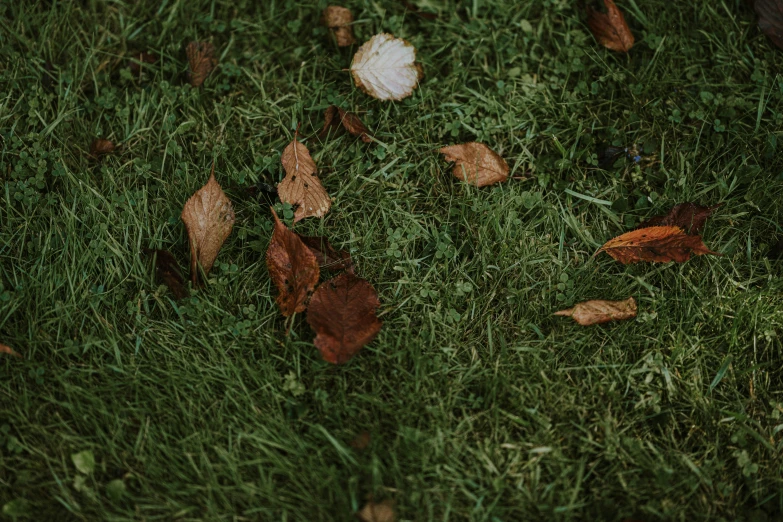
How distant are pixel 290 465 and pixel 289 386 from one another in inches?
9.6

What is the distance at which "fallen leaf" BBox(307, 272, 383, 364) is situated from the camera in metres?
2.09

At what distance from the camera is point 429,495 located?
1.93 metres

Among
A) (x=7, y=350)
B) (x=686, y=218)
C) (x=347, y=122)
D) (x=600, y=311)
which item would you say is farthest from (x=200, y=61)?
(x=686, y=218)

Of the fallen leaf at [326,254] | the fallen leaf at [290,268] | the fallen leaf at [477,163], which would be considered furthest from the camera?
the fallen leaf at [477,163]

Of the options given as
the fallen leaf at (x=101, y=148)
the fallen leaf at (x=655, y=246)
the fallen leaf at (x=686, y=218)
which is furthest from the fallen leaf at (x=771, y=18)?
the fallen leaf at (x=101, y=148)

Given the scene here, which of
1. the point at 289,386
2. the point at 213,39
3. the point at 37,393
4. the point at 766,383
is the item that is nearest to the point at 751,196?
the point at 766,383

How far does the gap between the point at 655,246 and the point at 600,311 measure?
317 mm

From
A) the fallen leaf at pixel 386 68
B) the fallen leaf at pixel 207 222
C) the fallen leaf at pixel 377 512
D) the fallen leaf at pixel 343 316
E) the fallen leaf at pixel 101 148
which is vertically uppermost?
the fallen leaf at pixel 386 68

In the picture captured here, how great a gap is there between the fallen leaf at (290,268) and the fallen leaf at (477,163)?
69cm

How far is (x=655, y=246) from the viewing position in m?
2.29

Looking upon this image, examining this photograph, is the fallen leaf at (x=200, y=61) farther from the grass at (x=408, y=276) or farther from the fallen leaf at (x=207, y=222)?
the fallen leaf at (x=207, y=222)

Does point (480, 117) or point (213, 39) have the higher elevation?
point (213, 39)

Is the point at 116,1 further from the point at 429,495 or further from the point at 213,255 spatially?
the point at 429,495

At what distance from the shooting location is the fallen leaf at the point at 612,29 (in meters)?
2.69
